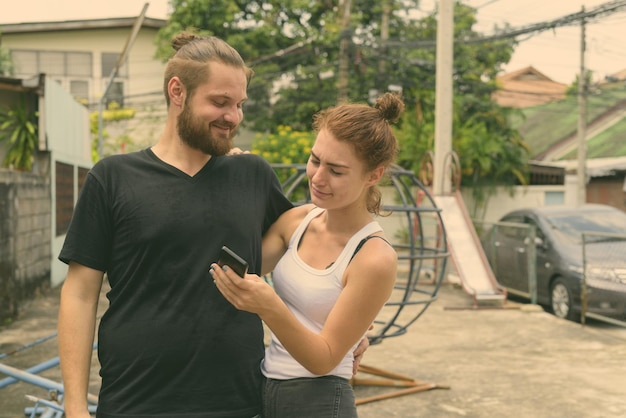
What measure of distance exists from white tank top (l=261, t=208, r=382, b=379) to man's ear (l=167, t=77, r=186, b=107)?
1.93 ft

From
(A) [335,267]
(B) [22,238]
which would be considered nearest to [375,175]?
(A) [335,267]

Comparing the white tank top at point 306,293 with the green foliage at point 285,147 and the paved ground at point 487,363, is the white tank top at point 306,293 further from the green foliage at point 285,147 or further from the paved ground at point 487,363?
the green foliage at point 285,147

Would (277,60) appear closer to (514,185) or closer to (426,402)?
(514,185)

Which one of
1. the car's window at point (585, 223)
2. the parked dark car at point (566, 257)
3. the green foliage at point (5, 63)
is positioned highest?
the green foliage at point (5, 63)

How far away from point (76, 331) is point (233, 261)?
2.45ft

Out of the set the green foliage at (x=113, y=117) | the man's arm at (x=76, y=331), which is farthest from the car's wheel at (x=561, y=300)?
the green foliage at (x=113, y=117)

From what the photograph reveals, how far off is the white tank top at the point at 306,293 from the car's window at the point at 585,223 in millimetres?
9099

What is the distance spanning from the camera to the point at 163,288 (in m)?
2.22

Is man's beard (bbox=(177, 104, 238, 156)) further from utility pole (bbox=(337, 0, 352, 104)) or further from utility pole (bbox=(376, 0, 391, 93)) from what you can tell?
utility pole (bbox=(376, 0, 391, 93))

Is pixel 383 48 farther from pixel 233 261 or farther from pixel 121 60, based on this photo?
pixel 233 261

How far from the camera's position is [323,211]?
2.43 metres

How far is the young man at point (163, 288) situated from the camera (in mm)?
2197

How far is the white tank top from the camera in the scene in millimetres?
2148

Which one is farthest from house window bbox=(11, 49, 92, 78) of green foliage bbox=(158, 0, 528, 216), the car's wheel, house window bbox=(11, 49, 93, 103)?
the car's wheel
